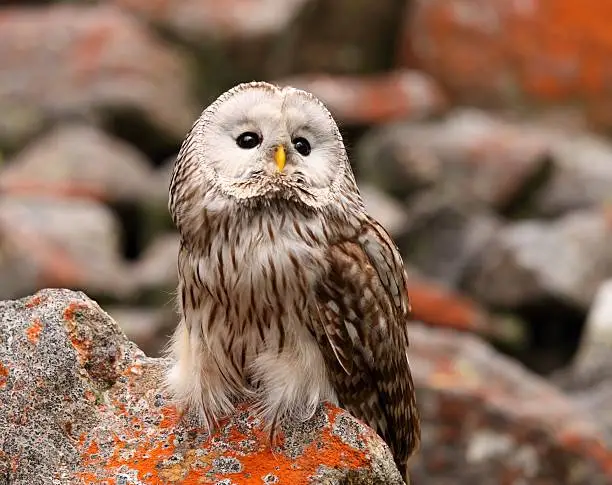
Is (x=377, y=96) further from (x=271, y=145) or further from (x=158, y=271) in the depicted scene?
(x=271, y=145)

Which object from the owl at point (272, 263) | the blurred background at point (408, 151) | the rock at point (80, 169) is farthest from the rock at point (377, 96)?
the owl at point (272, 263)

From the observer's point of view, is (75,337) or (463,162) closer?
(75,337)

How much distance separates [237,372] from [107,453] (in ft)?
1.75

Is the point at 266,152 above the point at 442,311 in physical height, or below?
below

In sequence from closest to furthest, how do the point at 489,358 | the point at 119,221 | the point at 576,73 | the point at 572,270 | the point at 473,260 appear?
the point at 489,358 → the point at 572,270 → the point at 473,260 → the point at 119,221 → the point at 576,73

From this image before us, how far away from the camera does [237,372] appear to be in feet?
13.6

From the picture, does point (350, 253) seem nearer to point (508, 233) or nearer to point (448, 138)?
point (508, 233)

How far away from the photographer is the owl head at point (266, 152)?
3.98 metres

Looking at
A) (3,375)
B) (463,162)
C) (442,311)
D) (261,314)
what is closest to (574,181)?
(463,162)

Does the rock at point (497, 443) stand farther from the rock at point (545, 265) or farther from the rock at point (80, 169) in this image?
the rock at point (80, 169)

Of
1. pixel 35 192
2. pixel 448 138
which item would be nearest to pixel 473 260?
pixel 448 138

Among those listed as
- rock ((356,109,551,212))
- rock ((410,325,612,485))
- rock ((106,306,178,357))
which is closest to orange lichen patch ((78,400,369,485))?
rock ((410,325,612,485))

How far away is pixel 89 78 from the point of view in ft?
41.9

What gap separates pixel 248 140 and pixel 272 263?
412 millimetres
